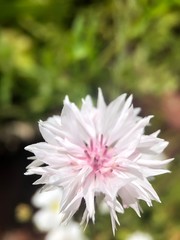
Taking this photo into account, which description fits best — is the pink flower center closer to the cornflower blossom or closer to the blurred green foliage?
the cornflower blossom

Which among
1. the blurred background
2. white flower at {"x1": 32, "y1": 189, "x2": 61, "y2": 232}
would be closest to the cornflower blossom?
the blurred background

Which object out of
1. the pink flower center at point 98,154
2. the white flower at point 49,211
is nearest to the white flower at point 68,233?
the white flower at point 49,211

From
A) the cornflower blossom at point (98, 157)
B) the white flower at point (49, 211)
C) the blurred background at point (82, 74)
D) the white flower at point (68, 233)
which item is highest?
the blurred background at point (82, 74)

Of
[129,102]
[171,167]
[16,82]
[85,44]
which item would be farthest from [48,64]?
→ [129,102]

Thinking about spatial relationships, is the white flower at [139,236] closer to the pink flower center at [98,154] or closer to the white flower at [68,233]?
the white flower at [68,233]

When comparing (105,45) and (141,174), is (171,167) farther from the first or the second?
(141,174)

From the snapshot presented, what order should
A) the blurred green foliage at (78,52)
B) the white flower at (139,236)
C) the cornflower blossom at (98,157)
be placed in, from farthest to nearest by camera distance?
the blurred green foliage at (78,52), the white flower at (139,236), the cornflower blossom at (98,157)
